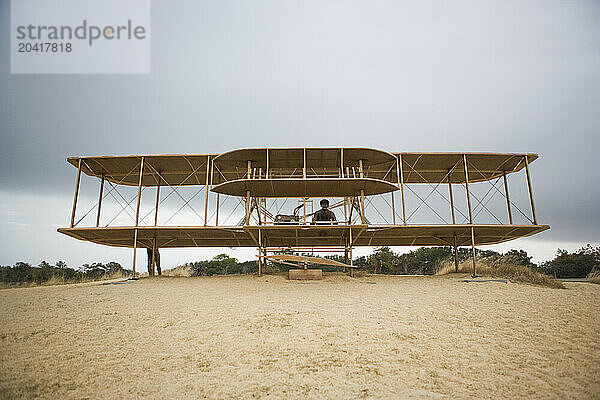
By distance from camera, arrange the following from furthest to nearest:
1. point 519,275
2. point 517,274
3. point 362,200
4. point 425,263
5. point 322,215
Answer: point 425,263 → point 322,215 → point 517,274 → point 519,275 → point 362,200

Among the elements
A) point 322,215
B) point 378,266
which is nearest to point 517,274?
point 322,215

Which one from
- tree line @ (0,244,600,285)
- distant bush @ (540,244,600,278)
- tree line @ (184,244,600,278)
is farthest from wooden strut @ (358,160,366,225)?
distant bush @ (540,244,600,278)

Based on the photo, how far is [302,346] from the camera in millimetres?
6254

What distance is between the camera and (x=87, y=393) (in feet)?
15.2

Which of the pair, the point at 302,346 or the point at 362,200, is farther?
the point at 362,200

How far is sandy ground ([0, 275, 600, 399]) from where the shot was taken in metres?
4.79

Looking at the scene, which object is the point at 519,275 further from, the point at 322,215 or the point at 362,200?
the point at 322,215

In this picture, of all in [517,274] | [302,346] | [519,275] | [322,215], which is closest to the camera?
[302,346]

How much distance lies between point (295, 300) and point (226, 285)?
3829 mm

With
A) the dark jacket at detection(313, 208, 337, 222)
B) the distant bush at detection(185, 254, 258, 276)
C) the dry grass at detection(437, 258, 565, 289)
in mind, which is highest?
the dark jacket at detection(313, 208, 337, 222)

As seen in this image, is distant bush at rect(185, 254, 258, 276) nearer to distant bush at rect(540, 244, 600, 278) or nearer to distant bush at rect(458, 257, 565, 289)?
distant bush at rect(458, 257, 565, 289)

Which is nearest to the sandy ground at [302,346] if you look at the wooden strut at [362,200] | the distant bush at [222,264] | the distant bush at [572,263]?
the wooden strut at [362,200]

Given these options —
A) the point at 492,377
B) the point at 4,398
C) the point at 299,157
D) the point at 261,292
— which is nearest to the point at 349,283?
the point at 261,292

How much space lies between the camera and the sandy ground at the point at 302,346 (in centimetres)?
479
